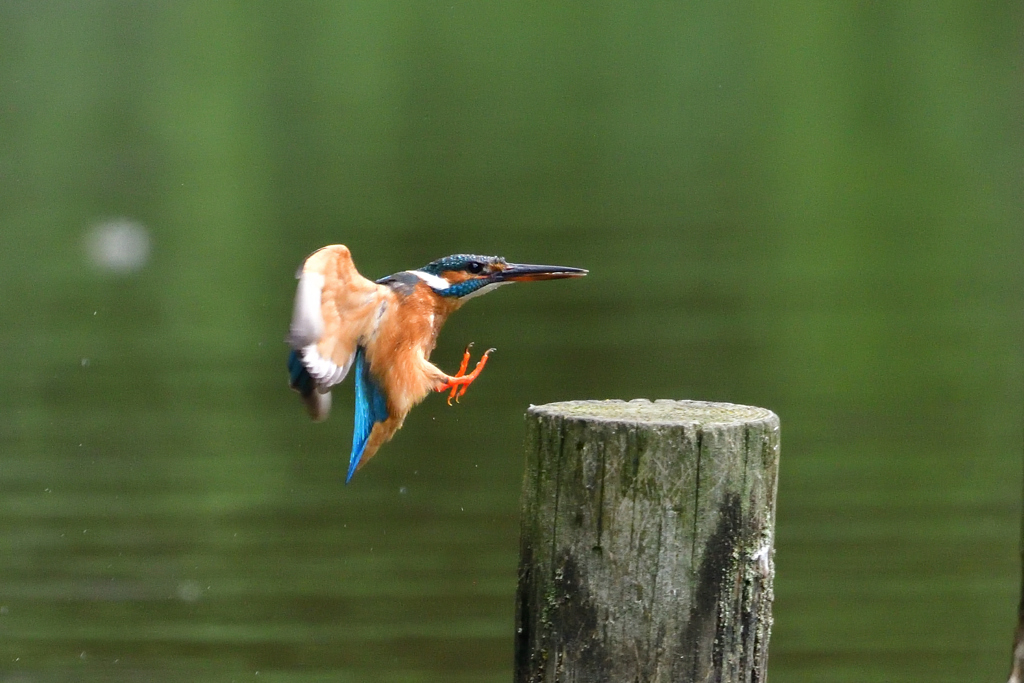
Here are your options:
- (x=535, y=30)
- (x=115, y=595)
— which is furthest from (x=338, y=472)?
(x=535, y=30)

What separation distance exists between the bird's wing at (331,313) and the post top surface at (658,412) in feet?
2.96

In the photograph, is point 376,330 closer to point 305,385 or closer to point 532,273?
point 305,385

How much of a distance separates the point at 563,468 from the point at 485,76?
507 inches

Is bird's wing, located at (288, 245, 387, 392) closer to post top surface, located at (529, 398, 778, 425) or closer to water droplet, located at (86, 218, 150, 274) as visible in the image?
post top surface, located at (529, 398, 778, 425)

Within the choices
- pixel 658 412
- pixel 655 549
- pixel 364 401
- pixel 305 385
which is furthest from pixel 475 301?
pixel 655 549

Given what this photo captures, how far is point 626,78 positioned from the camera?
47.2 ft

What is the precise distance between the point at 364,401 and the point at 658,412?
4.69ft

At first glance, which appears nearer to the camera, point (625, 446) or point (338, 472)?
point (625, 446)

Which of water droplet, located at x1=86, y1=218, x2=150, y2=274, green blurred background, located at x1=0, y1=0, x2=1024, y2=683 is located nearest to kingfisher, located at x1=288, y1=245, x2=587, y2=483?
green blurred background, located at x1=0, y1=0, x2=1024, y2=683

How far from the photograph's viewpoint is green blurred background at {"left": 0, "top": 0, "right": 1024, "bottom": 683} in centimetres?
570

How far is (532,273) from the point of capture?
13.8 ft

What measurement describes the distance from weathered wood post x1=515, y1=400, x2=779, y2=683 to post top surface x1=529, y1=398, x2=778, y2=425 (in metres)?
0.02

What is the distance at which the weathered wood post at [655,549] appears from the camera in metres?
2.46

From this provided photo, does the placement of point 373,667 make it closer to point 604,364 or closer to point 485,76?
point 604,364
